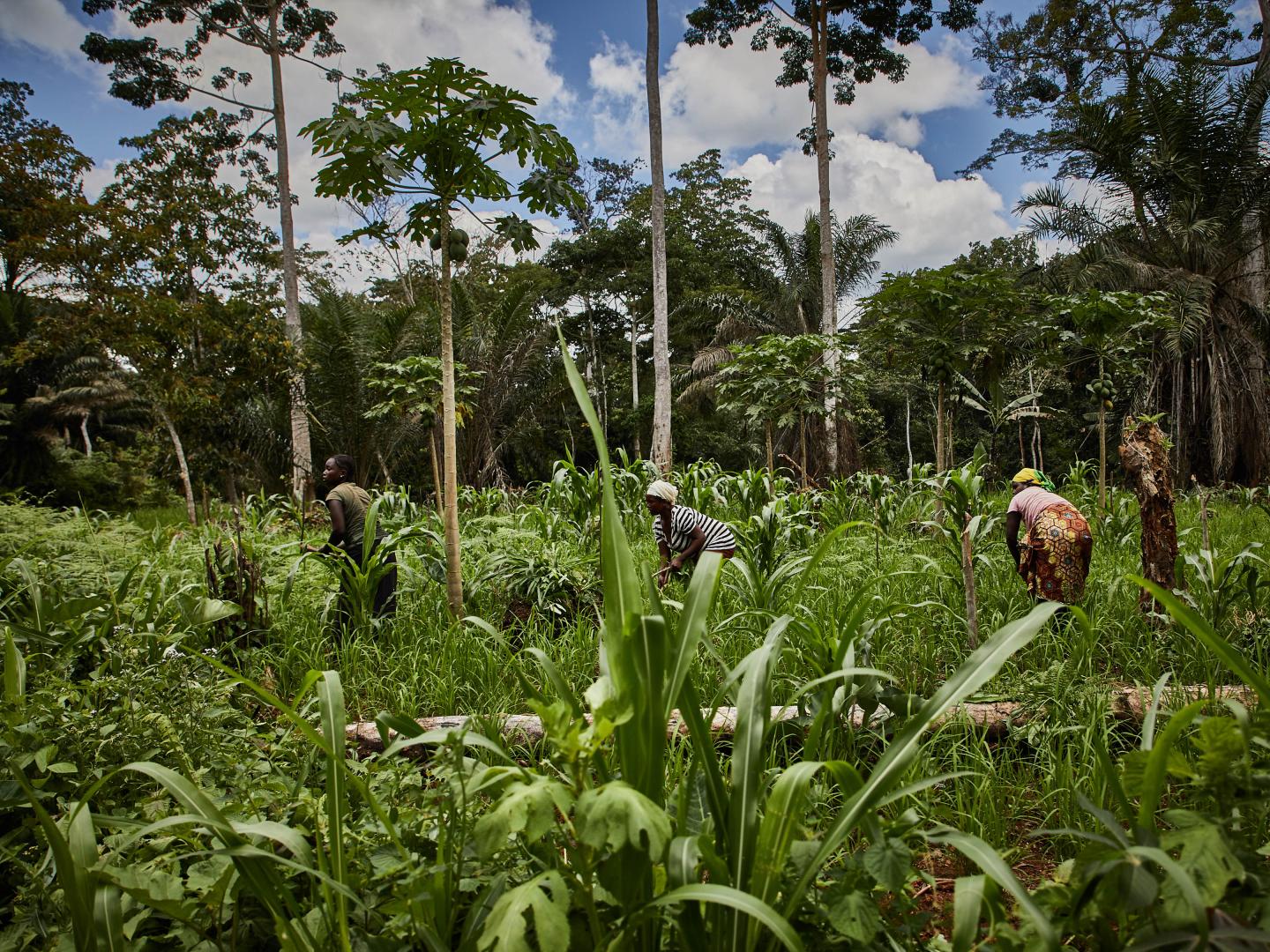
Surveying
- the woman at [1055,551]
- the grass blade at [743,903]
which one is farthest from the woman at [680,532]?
the grass blade at [743,903]

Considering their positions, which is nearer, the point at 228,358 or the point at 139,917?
the point at 139,917

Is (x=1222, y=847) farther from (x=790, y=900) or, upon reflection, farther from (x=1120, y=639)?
(x=1120, y=639)

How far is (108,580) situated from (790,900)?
336 cm

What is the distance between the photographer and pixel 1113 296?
263 inches

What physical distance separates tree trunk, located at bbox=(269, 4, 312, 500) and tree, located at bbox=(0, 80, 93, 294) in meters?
3.09

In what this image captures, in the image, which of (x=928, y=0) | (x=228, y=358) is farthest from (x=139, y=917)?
(x=928, y=0)

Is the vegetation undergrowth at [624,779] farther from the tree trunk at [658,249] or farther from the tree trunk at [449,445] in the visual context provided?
the tree trunk at [658,249]

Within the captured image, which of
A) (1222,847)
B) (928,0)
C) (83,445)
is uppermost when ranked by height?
(928,0)

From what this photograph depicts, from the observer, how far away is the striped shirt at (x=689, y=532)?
4871 millimetres

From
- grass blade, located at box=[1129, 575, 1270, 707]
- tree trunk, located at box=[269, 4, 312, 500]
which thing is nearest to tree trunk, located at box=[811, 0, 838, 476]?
tree trunk, located at box=[269, 4, 312, 500]

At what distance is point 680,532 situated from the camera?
16.0 ft

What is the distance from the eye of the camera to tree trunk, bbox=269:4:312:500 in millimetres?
11328

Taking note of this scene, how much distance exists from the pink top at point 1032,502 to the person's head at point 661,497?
2045 mm

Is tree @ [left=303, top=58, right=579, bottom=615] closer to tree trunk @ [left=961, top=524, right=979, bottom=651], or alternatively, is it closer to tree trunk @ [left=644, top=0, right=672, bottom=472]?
tree trunk @ [left=961, top=524, right=979, bottom=651]
